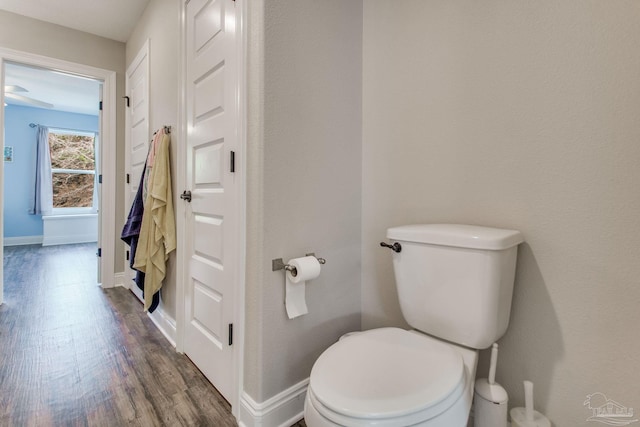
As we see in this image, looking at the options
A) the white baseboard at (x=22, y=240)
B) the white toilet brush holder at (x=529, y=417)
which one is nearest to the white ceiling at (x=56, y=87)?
the white baseboard at (x=22, y=240)

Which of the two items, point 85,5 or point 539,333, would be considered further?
point 85,5

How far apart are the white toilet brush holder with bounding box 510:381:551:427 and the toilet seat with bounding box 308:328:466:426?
27 centimetres

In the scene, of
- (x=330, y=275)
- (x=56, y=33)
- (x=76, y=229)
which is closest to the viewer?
(x=330, y=275)

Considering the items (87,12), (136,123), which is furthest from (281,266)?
(87,12)

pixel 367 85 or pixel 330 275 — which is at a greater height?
pixel 367 85

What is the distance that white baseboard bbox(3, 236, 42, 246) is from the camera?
16.4 ft

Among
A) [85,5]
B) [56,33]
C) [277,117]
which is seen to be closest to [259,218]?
[277,117]

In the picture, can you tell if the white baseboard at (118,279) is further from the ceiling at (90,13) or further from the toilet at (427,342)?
the toilet at (427,342)

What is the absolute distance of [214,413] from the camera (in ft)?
4.07

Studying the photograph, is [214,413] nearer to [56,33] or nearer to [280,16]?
[280,16]

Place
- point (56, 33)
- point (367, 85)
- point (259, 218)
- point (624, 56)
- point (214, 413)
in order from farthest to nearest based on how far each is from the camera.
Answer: point (56, 33), point (367, 85), point (214, 413), point (259, 218), point (624, 56)

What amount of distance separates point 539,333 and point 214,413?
1285mm

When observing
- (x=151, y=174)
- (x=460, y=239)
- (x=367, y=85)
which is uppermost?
(x=367, y=85)

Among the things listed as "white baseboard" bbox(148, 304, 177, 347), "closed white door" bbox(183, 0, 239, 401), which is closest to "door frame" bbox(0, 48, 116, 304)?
"white baseboard" bbox(148, 304, 177, 347)
